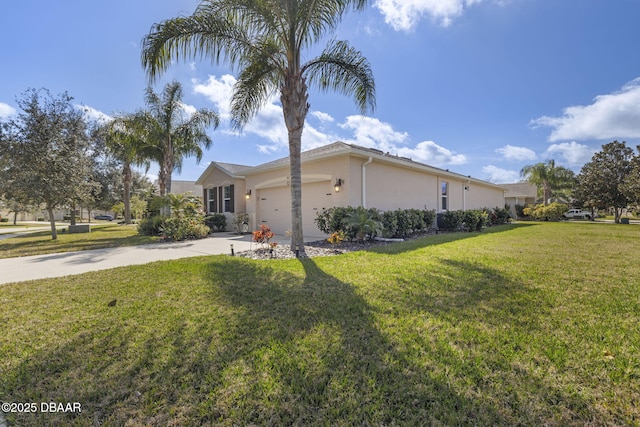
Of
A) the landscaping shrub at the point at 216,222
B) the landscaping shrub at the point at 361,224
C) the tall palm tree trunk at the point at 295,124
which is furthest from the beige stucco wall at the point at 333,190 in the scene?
the tall palm tree trunk at the point at 295,124

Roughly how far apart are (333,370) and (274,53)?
27.5ft

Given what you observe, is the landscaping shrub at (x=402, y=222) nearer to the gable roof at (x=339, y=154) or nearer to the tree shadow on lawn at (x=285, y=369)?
the gable roof at (x=339, y=154)

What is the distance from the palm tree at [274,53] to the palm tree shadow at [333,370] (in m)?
4.51

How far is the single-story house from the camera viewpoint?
445 inches

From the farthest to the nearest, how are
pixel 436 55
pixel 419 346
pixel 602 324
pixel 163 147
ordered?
pixel 163 147 → pixel 436 55 → pixel 602 324 → pixel 419 346

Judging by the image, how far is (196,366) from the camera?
2.43 meters

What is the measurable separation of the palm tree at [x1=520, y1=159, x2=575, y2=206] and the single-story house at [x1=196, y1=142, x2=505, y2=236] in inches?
642

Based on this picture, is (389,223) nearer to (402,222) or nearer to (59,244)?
(402,222)

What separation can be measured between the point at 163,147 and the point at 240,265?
44.4 ft

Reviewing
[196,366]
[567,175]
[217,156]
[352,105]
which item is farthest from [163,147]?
[567,175]

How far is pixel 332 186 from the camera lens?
11586 mm

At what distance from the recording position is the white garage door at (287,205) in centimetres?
1216

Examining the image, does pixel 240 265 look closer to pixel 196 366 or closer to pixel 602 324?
pixel 196 366

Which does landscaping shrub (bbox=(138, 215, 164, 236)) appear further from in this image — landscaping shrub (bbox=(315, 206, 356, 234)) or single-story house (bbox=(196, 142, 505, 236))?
landscaping shrub (bbox=(315, 206, 356, 234))
